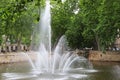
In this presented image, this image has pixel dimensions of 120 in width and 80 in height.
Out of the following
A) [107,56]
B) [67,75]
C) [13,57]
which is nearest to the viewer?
[67,75]

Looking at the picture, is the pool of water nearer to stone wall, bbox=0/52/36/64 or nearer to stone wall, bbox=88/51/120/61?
stone wall, bbox=0/52/36/64

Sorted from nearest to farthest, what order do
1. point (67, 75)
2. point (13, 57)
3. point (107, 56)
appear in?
1. point (67, 75)
2. point (13, 57)
3. point (107, 56)

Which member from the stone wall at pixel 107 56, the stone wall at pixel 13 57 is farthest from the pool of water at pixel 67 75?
the stone wall at pixel 107 56

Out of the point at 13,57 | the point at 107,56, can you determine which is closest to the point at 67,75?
the point at 13,57

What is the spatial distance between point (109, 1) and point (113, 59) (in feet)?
59.6

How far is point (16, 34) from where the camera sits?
4344 centimetres

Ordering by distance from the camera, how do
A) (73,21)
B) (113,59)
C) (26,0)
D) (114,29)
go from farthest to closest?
1. (73,21)
2. (113,59)
3. (114,29)
4. (26,0)

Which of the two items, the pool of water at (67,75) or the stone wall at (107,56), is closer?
the pool of water at (67,75)

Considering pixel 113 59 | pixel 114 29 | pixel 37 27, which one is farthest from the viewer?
pixel 37 27

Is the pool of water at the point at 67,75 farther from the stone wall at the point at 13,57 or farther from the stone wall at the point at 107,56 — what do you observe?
the stone wall at the point at 107,56

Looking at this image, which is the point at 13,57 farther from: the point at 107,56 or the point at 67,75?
the point at 67,75

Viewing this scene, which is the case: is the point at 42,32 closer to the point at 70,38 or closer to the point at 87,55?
the point at 70,38

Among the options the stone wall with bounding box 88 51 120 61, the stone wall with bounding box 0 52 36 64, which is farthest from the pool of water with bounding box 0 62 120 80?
the stone wall with bounding box 88 51 120 61

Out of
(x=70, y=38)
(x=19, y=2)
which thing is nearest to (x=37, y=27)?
(x=70, y=38)
